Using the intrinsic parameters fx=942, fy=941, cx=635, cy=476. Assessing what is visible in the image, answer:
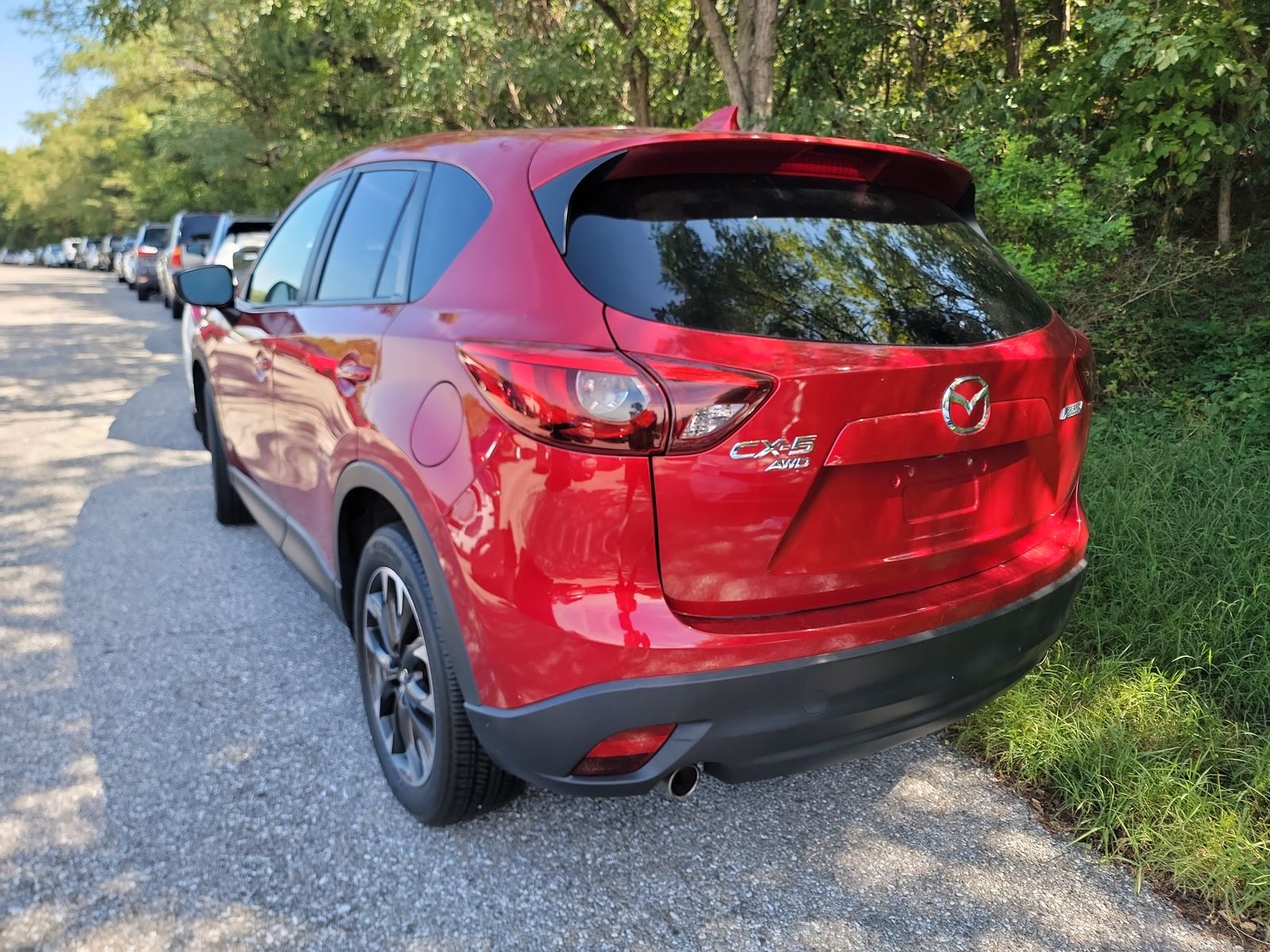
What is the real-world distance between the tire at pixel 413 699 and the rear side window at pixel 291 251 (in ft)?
4.45

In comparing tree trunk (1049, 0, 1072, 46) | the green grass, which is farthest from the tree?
the green grass

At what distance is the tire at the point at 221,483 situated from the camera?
15.7 ft

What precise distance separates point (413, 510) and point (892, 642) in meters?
1.15

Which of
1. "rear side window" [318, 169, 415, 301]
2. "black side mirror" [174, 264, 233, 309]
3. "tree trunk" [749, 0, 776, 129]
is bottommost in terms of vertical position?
"black side mirror" [174, 264, 233, 309]

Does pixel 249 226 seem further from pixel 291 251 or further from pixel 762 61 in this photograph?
pixel 291 251

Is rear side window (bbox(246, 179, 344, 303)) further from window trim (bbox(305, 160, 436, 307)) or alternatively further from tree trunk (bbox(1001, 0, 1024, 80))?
tree trunk (bbox(1001, 0, 1024, 80))

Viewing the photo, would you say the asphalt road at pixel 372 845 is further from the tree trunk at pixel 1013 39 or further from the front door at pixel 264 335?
the tree trunk at pixel 1013 39

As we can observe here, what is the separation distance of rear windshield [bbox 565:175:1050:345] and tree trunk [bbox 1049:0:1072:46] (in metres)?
6.95

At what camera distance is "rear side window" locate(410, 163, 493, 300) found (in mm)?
2387

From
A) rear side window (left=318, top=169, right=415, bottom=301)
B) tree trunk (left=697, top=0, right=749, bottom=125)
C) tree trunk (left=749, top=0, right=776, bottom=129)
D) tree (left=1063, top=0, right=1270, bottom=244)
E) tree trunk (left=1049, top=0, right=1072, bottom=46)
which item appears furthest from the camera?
tree trunk (left=697, top=0, right=749, bottom=125)

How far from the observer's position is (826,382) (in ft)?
6.30

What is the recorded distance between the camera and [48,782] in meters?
2.78

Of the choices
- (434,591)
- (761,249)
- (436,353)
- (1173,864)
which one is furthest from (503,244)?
(1173,864)

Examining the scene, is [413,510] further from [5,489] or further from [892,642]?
[5,489]
